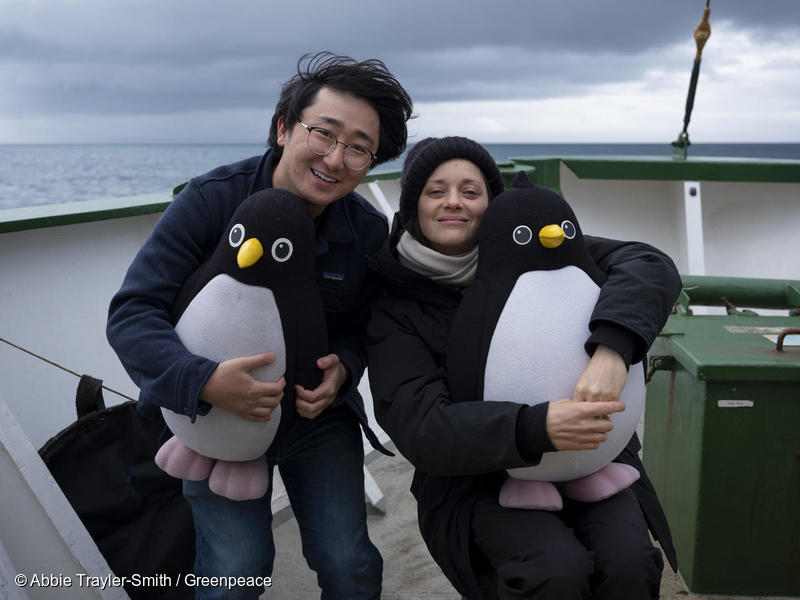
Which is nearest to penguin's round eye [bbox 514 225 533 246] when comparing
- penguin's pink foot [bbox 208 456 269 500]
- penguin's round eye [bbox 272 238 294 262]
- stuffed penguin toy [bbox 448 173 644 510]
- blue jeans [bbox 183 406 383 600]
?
stuffed penguin toy [bbox 448 173 644 510]

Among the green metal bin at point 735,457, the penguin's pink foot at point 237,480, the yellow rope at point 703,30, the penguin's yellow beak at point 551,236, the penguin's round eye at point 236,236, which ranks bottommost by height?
the green metal bin at point 735,457

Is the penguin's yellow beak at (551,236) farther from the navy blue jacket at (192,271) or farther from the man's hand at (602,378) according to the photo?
the navy blue jacket at (192,271)

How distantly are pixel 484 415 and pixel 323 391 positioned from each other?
0.37 m

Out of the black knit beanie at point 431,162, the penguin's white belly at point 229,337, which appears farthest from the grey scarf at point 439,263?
the penguin's white belly at point 229,337

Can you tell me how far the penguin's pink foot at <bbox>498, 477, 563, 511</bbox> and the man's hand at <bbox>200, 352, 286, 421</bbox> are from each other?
0.51 metres

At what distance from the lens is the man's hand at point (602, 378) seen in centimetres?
144

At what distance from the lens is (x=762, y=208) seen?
5137 mm

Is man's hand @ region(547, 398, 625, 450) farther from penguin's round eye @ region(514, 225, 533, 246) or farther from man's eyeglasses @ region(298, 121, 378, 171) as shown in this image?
man's eyeglasses @ region(298, 121, 378, 171)

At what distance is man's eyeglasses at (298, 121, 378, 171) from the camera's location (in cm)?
166

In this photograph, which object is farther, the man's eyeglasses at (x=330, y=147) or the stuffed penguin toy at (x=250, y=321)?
the man's eyeglasses at (x=330, y=147)

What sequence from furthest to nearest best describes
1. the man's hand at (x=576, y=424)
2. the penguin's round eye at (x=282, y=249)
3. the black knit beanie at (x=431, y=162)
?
the black knit beanie at (x=431, y=162)
the penguin's round eye at (x=282, y=249)
the man's hand at (x=576, y=424)

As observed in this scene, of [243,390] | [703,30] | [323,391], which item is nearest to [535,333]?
[323,391]

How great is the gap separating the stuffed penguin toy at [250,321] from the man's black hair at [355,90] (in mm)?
293

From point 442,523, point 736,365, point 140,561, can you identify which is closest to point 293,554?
point 140,561
